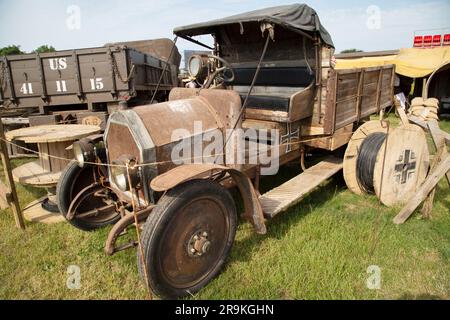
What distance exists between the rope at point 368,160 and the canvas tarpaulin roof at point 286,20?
4.99ft

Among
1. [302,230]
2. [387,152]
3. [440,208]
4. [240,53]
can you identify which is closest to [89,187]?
[302,230]

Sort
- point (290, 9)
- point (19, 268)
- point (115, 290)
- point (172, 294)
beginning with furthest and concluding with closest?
1. point (290, 9)
2. point (19, 268)
3. point (115, 290)
4. point (172, 294)

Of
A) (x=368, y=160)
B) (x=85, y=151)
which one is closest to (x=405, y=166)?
(x=368, y=160)

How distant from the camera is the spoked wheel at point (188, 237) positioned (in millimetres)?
2350

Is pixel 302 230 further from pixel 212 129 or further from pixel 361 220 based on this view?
pixel 212 129

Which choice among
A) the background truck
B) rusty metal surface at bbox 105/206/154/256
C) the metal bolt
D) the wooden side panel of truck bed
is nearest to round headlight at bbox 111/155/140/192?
rusty metal surface at bbox 105/206/154/256

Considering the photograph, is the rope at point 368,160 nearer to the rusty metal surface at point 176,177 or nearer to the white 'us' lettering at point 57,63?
the rusty metal surface at point 176,177

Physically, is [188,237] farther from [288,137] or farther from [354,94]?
[354,94]

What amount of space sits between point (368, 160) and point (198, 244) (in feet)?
9.61

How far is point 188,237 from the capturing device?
2609 millimetres

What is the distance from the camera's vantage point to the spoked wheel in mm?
2350

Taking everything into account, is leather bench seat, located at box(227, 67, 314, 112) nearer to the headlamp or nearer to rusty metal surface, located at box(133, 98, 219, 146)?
rusty metal surface, located at box(133, 98, 219, 146)

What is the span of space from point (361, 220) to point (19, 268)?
3954mm

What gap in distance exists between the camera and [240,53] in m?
5.15
